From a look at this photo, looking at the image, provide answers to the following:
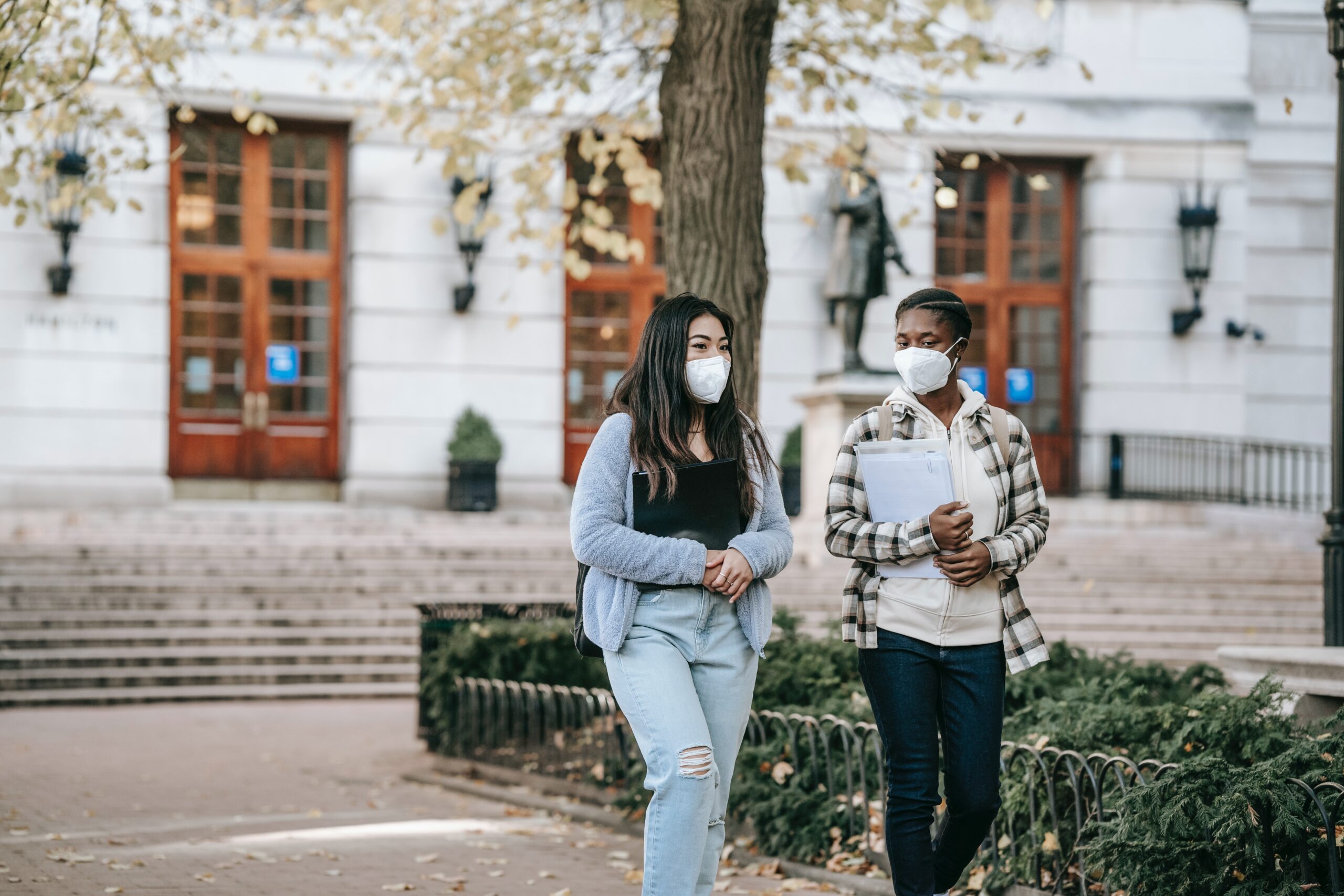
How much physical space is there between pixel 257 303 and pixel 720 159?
14067 mm

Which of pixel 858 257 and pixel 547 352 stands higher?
pixel 858 257

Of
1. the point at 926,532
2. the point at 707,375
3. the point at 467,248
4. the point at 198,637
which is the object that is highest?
the point at 467,248

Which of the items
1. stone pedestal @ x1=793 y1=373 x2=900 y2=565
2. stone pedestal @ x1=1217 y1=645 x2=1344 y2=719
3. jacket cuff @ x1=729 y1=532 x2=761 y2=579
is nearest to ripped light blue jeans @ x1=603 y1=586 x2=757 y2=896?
jacket cuff @ x1=729 y1=532 x2=761 y2=579

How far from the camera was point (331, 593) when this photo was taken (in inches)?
602

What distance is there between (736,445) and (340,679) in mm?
10073

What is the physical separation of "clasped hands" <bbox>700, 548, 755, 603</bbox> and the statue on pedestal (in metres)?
13.8

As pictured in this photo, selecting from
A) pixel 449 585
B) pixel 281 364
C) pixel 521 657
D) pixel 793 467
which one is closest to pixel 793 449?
pixel 793 467

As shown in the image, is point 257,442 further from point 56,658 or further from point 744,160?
point 744,160

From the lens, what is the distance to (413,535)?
692 inches

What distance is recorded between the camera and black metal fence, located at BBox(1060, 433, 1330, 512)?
22484 millimetres

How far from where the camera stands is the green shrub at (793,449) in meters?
20.6

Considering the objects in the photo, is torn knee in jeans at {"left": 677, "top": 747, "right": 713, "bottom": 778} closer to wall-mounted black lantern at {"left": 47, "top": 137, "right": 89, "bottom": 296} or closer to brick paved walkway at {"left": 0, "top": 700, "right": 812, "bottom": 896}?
brick paved walkway at {"left": 0, "top": 700, "right": 812, "bottom": 896}

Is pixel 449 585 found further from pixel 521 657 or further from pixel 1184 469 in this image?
pixel 1184 469

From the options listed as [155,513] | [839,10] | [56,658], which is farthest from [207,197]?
[839,10]
